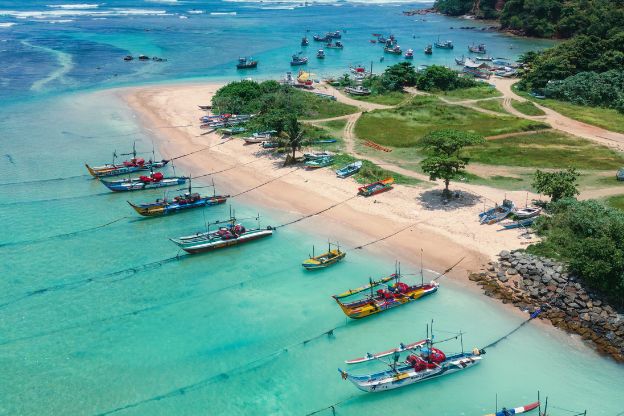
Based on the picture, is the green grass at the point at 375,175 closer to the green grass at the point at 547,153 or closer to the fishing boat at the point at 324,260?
the green grass at the point at 547,153

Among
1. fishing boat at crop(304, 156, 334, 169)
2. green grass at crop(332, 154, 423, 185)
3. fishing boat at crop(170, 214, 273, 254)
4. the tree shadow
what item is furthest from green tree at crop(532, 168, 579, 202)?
fishing boat at crop(170, 214, 273, 254)

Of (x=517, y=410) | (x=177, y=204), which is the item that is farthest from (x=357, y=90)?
(x=517, y=410)

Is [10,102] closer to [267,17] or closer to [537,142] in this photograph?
[537,142]

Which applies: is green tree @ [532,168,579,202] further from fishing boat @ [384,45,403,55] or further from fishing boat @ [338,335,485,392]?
fishing boat @ [384,45,403,55]

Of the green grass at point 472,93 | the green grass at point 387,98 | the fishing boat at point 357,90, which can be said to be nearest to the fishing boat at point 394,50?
the green grass at point 472,93

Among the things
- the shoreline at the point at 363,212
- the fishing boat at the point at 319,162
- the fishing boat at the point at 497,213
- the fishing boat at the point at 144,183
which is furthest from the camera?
the fishing boat at the point at 319,162

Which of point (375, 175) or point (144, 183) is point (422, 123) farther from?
point (144, 183)
